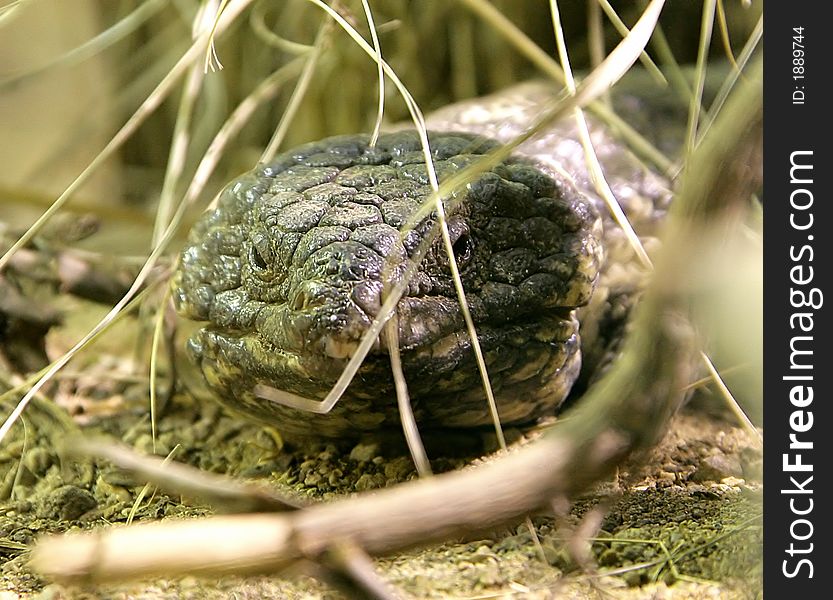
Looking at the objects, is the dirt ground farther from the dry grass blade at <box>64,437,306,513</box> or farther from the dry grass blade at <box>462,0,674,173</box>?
the dry grass blade at <box>462,0,674,173</box>

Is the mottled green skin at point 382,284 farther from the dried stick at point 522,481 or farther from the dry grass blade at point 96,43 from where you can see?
the dry grass blade at point 96,43

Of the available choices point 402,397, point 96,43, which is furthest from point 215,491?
point 96,43

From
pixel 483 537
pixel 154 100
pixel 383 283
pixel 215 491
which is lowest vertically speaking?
pixel 483 537

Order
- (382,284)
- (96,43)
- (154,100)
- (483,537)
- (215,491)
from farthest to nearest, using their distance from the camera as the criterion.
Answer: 1. (96,43)
2. (154,100)
3. (382,284)
4. (483,537)
5. (215,491)

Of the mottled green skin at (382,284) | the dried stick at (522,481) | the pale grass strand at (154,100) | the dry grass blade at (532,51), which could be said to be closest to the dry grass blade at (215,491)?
the dried stick at (522,481)

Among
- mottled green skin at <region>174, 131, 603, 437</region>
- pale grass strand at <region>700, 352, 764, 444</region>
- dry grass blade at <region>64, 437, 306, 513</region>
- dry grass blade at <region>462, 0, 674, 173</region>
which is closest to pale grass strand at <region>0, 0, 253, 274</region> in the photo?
mottled green skin at <region>174, 131, 603, 437</region>

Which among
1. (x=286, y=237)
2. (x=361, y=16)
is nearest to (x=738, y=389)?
(x=286, y=237)

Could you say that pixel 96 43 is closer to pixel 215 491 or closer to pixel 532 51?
pixel 532 51
